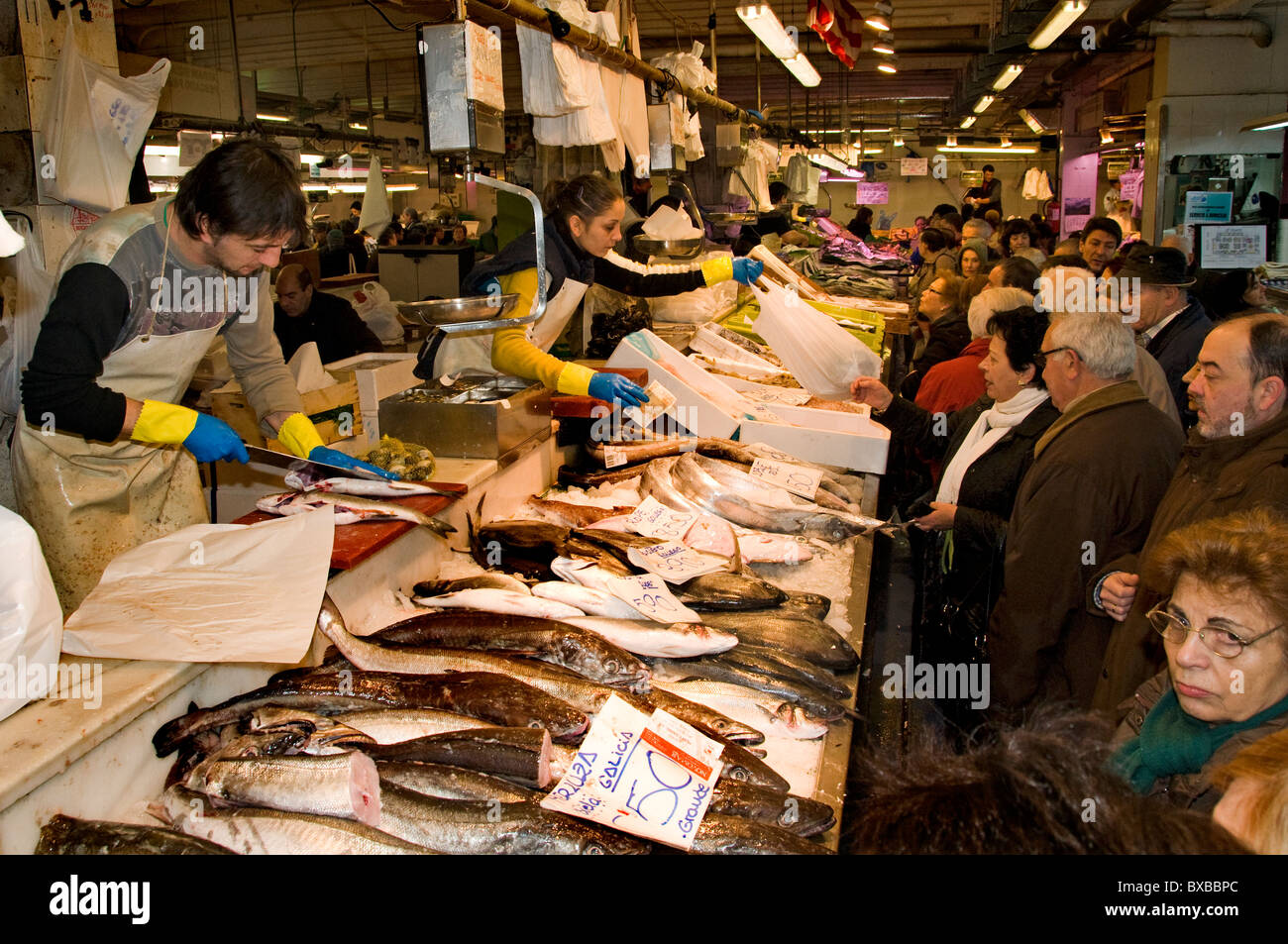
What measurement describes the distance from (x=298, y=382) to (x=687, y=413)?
6.28ft

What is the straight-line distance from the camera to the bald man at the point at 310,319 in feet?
23.7

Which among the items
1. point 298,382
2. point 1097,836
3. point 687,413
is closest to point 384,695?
point 1097,836

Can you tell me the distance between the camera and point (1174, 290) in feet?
18.9

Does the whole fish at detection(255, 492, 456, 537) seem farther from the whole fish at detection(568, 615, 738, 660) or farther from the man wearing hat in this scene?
the man wearing hat

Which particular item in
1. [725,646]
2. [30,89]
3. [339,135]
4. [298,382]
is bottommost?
[725,646]

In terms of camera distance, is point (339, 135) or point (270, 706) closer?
point (270, 706)

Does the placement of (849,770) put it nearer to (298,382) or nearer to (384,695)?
(384,695)

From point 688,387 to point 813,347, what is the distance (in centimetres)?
126

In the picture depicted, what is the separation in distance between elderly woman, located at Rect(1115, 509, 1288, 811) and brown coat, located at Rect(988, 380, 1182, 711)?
1.25 m

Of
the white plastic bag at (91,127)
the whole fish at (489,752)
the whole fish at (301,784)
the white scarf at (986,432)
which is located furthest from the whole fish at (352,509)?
the white scarf at (986,432)

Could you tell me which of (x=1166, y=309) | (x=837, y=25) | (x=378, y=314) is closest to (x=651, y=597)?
(x=1166, y=309)

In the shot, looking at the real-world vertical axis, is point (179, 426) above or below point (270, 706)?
above
